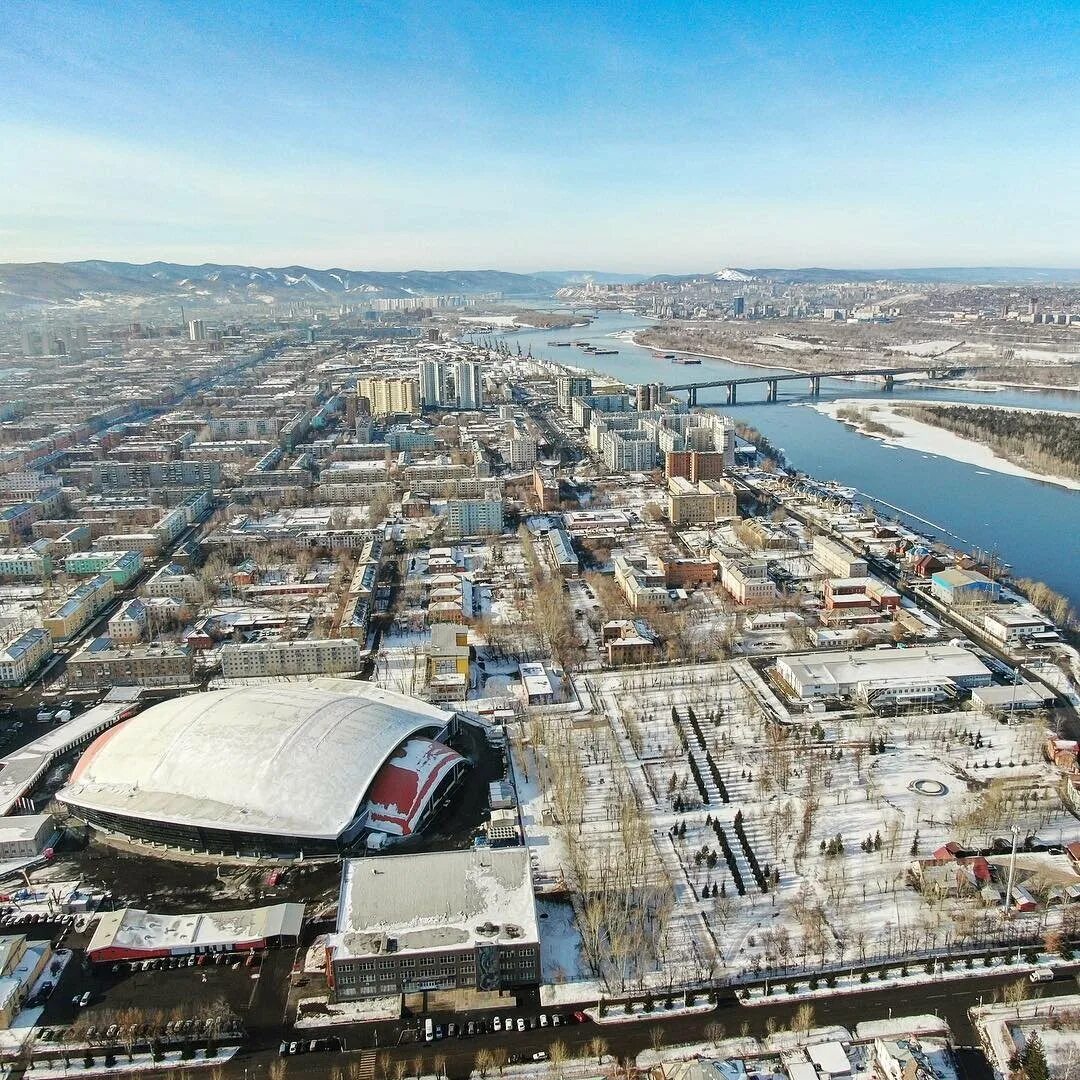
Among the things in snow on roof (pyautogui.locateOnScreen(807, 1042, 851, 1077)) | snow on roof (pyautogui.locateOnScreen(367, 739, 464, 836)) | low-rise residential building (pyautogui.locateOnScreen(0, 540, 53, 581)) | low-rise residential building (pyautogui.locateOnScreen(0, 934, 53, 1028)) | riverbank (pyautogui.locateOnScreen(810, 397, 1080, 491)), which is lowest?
riverbank (pyautogui.locateOnScreen(810, 397, 1080, 491))

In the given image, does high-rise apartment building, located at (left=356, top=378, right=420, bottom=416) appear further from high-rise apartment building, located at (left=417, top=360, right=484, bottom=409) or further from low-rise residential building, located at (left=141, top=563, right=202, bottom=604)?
low-rise residential building, located at (left=141, top=563, right=202, bottom=604)

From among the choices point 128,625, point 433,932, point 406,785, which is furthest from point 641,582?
point 433,932

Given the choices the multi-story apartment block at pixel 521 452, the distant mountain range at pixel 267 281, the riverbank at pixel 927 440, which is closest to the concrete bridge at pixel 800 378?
the riverbank at pixel 927 440

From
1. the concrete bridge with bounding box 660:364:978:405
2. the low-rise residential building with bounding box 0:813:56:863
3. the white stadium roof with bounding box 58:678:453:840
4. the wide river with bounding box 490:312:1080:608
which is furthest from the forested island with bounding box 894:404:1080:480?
the low-rise residential building with bounding box 0:813:56:863

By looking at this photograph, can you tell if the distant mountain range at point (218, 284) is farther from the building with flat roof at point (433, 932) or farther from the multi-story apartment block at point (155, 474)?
the building with flat roof at point (433, 932)

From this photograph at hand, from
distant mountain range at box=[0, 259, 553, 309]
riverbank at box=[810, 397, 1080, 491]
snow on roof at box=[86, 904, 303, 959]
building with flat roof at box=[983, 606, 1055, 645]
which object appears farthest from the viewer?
distant mountain range at box=[0, 259, 553, 309]

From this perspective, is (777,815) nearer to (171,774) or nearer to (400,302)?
(171,774)

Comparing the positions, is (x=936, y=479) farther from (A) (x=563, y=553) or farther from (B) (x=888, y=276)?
(B) (x=888, y=276)
